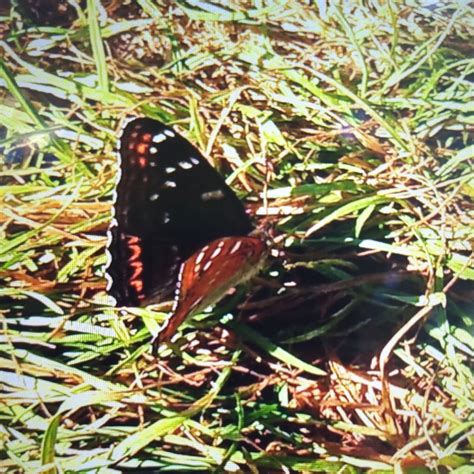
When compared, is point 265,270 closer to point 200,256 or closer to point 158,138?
point 200,256

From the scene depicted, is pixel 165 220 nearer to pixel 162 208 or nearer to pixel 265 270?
pixel 162 208

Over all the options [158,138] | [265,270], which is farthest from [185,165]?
[265,270]

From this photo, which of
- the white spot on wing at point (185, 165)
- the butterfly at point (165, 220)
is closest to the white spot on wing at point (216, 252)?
the butterfly at point (165, 220)

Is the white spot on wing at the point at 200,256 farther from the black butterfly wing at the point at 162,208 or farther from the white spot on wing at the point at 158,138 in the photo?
the white spot on wing at the point at 158,138

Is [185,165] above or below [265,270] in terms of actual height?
above

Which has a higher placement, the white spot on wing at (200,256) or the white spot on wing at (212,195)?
the white spot on wing at (212,195)
